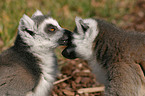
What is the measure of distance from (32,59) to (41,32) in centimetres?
47

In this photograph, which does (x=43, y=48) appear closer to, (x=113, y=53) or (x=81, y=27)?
(x=81, y=27)

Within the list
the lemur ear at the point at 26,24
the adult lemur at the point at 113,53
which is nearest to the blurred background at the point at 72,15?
the adult lemur at the point at 113,53

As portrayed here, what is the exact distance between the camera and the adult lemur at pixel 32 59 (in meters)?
3.15

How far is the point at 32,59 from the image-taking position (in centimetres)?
339

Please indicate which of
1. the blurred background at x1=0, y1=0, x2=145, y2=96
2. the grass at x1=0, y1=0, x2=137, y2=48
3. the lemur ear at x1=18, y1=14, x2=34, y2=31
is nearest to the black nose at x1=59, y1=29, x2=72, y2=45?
the lemur ear at x1=18, y1=14, x2=34, y2=31

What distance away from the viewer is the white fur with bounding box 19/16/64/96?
3424 millimetres

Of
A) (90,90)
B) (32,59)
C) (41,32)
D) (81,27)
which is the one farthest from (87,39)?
(90,90)

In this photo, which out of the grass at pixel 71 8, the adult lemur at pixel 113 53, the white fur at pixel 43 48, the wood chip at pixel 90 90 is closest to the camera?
the adult lemur at pixel 113 53

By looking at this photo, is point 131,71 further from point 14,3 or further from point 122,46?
point 14,3

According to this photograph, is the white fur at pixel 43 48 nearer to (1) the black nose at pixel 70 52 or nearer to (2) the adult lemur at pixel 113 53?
(1) the black nose at pixel 70 52

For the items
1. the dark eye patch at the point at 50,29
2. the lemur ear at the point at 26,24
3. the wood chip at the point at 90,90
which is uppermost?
the lemur ear at the point at 26,24

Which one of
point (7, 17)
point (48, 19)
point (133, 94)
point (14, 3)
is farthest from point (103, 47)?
point (14, 3)

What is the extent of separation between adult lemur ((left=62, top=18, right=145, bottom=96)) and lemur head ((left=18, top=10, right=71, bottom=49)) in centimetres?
25

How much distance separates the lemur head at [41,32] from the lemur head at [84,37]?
24 cm
